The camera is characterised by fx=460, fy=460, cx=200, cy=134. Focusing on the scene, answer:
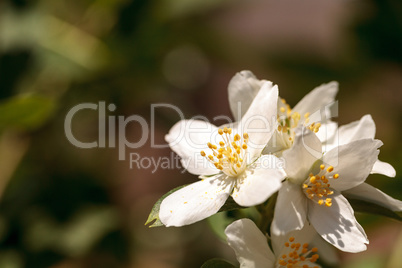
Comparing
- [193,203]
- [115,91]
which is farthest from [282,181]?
[115,91]

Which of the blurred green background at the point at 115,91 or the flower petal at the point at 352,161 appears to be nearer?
the flower petal at the point at 352,161

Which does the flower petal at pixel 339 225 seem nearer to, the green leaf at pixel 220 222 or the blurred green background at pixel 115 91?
the green leaf at pixel 220 222

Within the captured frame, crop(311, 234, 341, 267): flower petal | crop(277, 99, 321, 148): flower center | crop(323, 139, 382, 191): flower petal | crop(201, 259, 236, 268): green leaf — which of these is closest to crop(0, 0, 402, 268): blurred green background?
crop(311, 234, 341, 267): flower petal

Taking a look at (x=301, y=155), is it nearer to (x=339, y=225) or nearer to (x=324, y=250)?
(x=339, y=225)

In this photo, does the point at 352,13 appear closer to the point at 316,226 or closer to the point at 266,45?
the point at 266,45

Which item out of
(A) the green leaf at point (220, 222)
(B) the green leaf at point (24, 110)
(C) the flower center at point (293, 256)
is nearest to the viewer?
(C) the flower center at point (293, 256)

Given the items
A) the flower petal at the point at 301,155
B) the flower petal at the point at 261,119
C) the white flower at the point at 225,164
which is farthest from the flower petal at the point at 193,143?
the flower petal at the point at 301,155

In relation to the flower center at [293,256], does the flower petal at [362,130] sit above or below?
above
